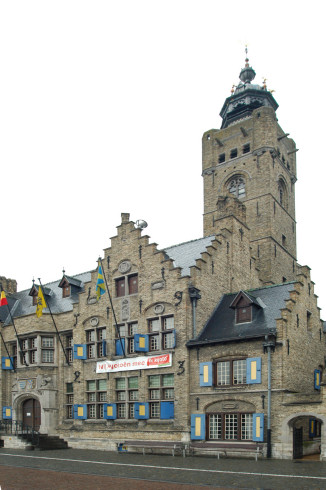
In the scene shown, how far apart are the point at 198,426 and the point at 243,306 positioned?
676 cm

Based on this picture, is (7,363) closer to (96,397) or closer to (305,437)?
(96,397)

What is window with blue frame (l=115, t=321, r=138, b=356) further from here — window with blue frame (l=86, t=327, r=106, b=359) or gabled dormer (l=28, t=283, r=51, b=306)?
gabled dormer (l=28, t=283, r=51, b=306)

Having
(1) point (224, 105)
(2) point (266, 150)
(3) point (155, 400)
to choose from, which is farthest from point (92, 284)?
(1) point (224, 105)

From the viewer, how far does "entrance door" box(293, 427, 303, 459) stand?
24.3m

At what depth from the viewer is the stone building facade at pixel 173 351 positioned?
1013 inches

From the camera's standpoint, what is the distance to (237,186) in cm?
5156

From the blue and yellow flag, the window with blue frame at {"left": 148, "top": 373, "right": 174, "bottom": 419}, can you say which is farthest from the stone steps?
the blue and yellow flag

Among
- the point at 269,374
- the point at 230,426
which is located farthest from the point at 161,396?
the point at 269,374

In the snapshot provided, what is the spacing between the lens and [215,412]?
88.4 ft

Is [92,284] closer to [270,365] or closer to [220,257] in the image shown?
[220,257]

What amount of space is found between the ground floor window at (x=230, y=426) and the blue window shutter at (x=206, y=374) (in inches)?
64.7

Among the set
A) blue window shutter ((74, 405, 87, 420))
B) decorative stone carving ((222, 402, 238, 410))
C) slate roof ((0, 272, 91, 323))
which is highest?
slate roof ((0, 272, 91, 323))

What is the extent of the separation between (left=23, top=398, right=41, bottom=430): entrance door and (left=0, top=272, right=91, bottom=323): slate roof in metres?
6.29

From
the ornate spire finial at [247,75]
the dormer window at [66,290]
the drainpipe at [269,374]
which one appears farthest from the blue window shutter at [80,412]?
the ornate spire finial at [247,75]
